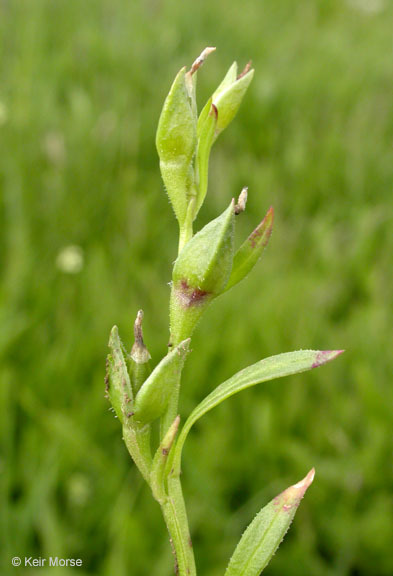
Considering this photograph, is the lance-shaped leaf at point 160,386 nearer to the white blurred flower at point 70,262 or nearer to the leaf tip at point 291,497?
the leaf tip at point 291,497

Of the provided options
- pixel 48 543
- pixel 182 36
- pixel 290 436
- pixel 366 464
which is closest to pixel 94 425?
pixel 48 543

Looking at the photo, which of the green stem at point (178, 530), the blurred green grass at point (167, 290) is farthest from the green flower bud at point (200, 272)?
the blurred green grass at point (167, 290)

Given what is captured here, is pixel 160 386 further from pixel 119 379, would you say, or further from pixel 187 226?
pixel 187 226

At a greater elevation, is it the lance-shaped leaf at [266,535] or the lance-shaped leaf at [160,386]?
the lance-shaped leaf at [160,386]

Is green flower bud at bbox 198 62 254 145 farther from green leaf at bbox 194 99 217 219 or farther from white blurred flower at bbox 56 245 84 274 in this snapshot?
white blurred flower at bbox 56 245 84 274

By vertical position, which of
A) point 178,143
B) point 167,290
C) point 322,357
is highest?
point 167,290

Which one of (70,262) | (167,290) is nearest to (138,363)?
(70,262)
